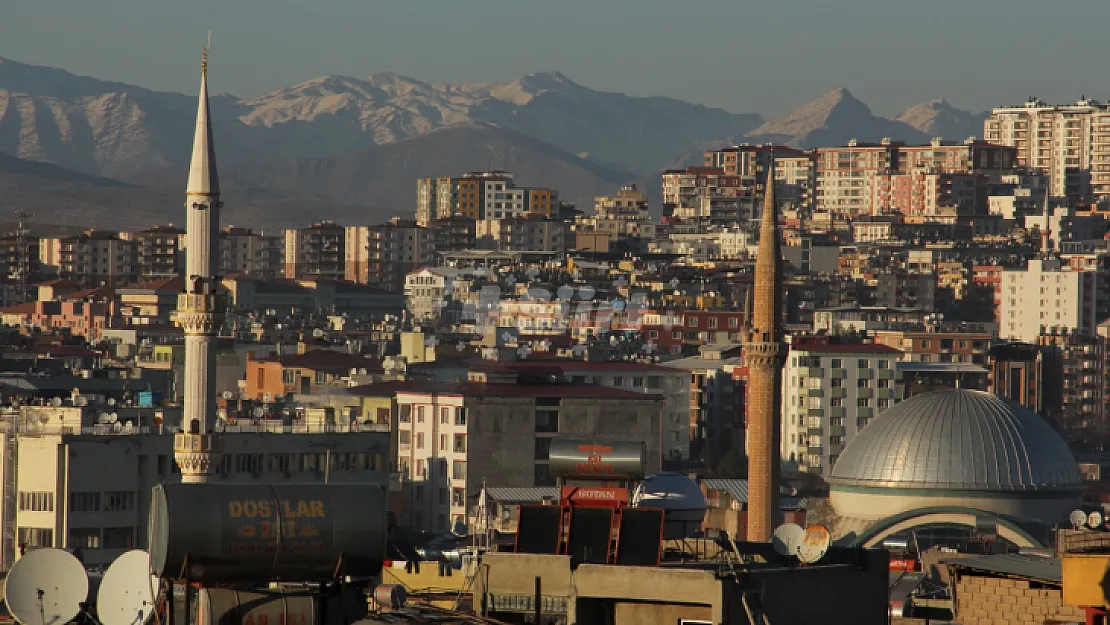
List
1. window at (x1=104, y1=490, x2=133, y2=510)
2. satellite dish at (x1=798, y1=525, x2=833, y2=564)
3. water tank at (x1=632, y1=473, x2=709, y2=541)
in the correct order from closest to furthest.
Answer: satellite dish at (x1=798, y1=525, x2=833, y2=564) < water tank at (x1=632, y1=473, x2=709, y2=541) < window at (x1=104, y1=490, x2=133, y2=510)

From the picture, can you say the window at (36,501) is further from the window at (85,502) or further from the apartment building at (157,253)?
the apartment building at (157,253)

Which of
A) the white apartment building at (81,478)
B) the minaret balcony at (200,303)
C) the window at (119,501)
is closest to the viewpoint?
the minaret balcony at (200,303)

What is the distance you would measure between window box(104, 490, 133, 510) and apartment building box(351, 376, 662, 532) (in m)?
18.7

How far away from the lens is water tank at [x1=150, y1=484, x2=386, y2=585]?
19.9 m

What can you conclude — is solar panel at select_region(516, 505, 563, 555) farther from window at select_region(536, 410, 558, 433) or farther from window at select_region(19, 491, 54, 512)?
window at select_region(536, 410, 558, 433)

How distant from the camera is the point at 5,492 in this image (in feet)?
179

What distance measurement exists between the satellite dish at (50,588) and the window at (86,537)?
32674 mm

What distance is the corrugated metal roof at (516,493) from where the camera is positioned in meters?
69.2

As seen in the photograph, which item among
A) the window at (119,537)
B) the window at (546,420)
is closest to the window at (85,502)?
the window at (119,537)

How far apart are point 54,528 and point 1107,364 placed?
283 feet

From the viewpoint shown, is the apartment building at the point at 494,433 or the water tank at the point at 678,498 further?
the apartment building at the point at 494,433

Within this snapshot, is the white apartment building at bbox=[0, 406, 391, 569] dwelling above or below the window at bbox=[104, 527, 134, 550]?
above

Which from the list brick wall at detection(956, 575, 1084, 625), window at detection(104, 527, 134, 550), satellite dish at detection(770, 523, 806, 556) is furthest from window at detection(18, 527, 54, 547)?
brick wall at detection(956, 575, 1084, 625)

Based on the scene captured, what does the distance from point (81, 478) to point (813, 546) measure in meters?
33.8
